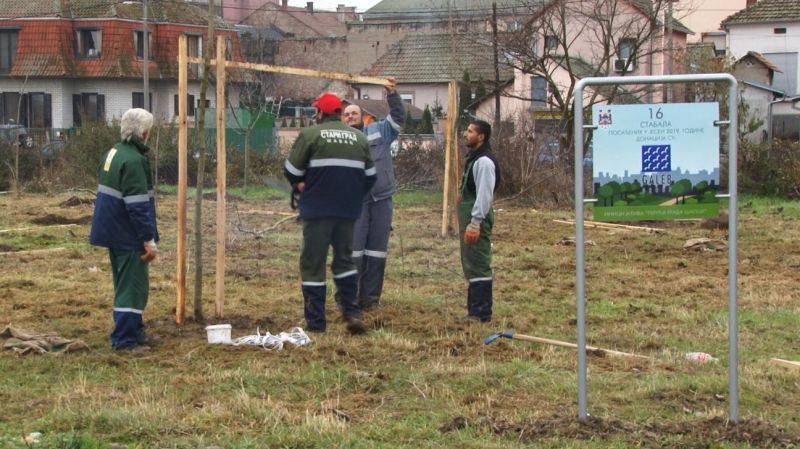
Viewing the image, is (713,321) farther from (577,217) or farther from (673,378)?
(577,217)

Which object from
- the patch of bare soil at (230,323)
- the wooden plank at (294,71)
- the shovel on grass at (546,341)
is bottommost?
the shovel on grass at (546,341)

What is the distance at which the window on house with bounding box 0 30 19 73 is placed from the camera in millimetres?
51969

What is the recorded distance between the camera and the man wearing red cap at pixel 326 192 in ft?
29.0

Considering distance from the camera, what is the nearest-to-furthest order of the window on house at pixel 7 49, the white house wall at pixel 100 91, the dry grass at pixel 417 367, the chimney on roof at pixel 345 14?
the dry grass at pixel 417 367, the white house wall at pixel 100 91, the window on house at pixel 7 49, the chimney on roof at pixel 345 14

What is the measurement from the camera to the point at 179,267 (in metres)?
8.98

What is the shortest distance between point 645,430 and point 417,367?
2076 millimetres

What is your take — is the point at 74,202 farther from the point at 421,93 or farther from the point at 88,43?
the point at 421,93

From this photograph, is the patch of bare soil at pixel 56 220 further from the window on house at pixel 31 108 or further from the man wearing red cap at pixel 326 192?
the window on house at pixel 31 108

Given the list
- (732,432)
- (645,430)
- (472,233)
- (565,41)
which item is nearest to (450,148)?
(472,233)

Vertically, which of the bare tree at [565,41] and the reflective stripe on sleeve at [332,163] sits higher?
the bare tree at [565,41]

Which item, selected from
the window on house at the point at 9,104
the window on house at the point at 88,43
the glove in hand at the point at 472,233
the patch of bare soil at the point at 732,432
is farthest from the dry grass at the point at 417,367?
the window on house at the point at 9,104

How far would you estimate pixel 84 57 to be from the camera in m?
51.7

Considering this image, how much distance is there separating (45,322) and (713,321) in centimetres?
595

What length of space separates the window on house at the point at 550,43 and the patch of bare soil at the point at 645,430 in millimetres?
20554
